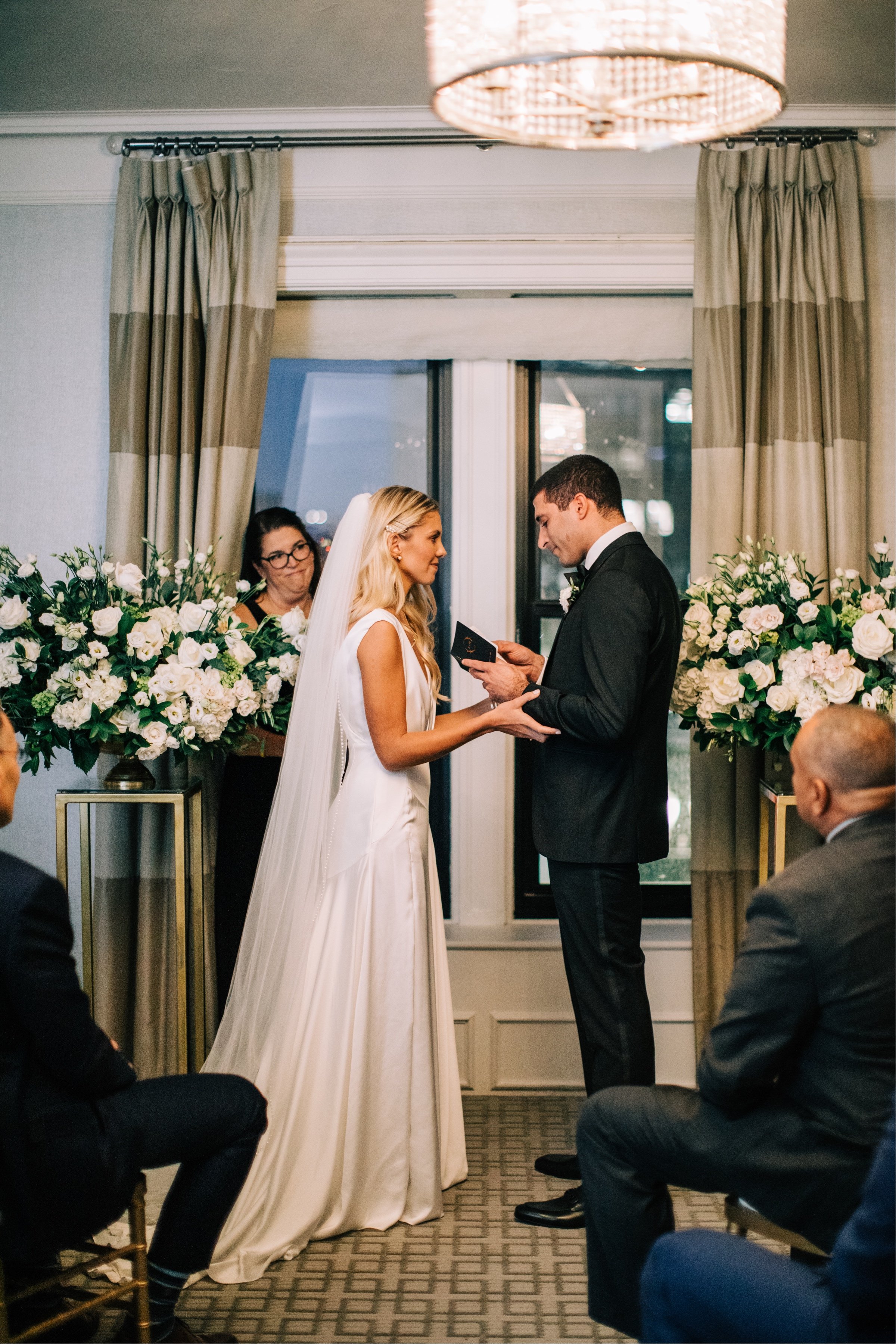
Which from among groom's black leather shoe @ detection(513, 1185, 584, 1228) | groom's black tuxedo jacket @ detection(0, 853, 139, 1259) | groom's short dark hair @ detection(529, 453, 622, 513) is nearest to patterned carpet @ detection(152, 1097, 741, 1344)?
groom's black leather shoe @ detection(513, 1185, 584, 1228)

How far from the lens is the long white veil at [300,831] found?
2773 mm

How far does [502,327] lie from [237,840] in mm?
1840

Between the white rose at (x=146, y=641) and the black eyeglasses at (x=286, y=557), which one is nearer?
the white rose at (x=146, y=641)

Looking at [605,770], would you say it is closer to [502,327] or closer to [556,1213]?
[556,1213]

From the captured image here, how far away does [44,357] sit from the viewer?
143 inches

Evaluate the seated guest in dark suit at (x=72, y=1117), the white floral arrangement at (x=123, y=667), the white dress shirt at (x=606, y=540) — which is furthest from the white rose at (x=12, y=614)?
the white dress shirt at (x=606, y=540)

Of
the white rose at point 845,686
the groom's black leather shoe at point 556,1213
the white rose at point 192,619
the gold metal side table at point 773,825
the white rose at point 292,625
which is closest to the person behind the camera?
the groom's black leather shoe at point 556,1213

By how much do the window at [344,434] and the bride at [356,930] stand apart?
1008 millimetres

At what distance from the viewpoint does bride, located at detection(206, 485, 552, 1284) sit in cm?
265

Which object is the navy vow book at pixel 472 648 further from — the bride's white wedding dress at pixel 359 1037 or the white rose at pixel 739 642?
the white rose at pixel 739 642

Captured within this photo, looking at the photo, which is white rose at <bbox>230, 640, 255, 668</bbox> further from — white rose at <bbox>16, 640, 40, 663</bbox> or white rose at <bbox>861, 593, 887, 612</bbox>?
white rose at <bbox>861, 593, 887, 612</bbox>

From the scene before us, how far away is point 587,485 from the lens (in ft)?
9.29

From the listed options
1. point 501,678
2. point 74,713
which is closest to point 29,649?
point 74,713

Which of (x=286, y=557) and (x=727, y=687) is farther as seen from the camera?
(x=286, y=557)
